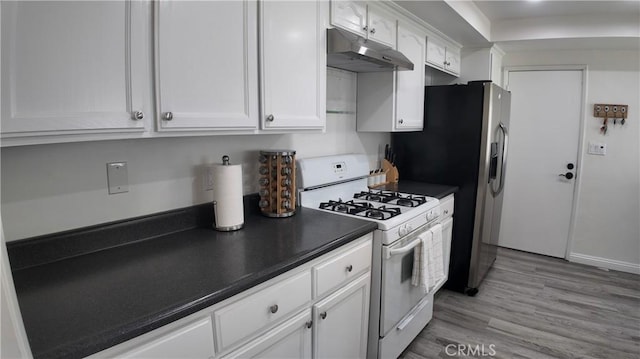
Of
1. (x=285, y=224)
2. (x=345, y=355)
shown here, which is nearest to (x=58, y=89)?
(x=285, y=224)

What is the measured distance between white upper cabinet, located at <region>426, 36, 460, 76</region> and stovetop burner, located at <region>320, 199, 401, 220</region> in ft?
4.55

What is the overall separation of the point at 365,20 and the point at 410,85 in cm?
81

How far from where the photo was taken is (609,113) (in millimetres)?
3656

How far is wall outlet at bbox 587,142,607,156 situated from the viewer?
3.73 m

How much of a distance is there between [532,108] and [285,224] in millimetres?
3450

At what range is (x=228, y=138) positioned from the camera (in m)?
1.84

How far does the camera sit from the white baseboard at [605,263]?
3.72 meters

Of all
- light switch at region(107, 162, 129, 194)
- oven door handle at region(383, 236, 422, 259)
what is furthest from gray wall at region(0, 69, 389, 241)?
oven door handle at region(383, 236, 422, 259)

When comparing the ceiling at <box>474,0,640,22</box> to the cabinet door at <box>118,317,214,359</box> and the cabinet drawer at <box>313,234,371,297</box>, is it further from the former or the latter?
the cabinet door at <box>118,317,214,359</box>

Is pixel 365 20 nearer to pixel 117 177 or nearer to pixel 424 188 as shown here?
pixel 424 188

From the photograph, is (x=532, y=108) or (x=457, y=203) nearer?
(x=457, y=203)

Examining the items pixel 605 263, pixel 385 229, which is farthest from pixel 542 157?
pixel 385 229

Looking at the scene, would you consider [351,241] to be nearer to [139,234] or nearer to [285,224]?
[285,224]

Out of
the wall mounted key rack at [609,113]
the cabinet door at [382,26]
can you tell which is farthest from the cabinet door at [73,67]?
the wall mounted key rack at [609,113]
